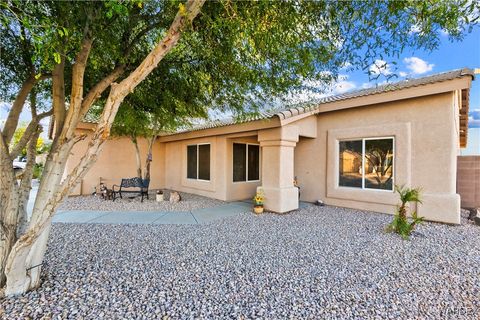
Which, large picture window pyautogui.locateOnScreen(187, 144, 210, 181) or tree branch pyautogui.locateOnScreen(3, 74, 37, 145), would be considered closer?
tree branch pyautogui.locateOnScreen(3, 74, 37, 145)

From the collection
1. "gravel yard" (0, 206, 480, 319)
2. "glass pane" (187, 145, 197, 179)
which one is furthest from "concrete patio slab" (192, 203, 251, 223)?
"glass pane" (187, 145, 197, 179)

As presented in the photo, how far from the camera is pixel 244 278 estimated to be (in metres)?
3.76

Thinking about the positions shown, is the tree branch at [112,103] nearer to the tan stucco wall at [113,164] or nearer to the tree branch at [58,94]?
the tree branch at [58,94]

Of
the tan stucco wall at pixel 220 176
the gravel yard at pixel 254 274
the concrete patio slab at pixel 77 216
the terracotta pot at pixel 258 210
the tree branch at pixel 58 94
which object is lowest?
the gravel yard at pixel 254 274

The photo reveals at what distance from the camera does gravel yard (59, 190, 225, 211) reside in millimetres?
8820

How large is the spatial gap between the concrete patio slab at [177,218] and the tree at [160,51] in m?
3.83

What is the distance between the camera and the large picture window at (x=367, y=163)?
812 centimetres

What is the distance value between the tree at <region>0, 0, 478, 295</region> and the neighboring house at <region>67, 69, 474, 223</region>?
2.31 m

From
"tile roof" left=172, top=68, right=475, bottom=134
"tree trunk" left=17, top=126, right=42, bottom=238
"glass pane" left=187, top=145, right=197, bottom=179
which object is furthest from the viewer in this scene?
"glass pane" left=187, top=145, right=197, bottom=179

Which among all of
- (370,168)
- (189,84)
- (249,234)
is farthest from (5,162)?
(370,168)

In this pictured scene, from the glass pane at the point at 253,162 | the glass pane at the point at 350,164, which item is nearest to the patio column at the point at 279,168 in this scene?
the glass pane at the point at 350,164

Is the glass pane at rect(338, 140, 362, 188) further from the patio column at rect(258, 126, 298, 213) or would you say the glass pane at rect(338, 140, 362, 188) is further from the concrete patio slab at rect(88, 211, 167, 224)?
the concrete patio slab at rect(88, 211, 167, 224)

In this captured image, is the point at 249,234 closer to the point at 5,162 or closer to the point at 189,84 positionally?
the point at 189,84

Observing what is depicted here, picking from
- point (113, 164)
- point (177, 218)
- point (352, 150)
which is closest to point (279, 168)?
point (352, 150)
